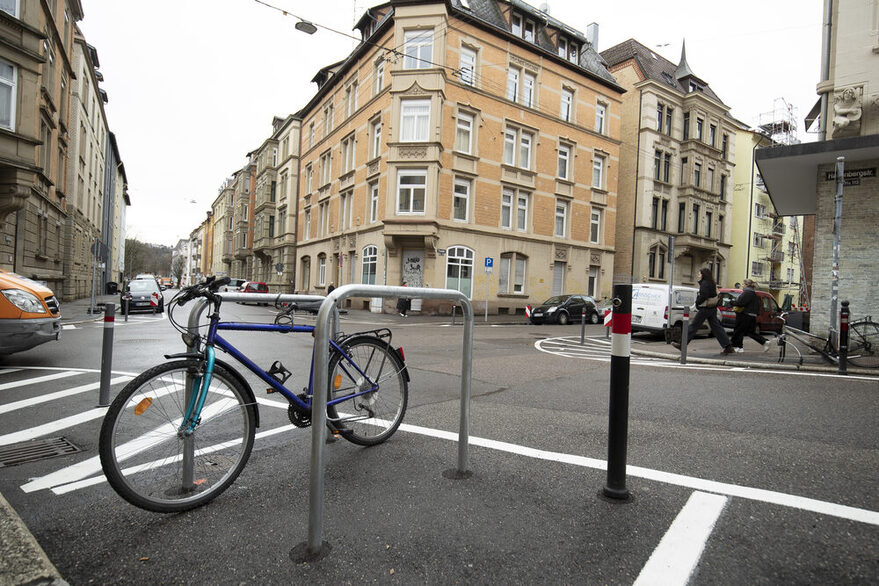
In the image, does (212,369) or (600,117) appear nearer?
(212,369)

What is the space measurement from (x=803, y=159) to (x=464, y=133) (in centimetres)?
1770

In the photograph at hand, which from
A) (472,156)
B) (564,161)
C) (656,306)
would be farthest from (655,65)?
(656,306)

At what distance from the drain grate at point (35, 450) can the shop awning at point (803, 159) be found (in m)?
13.1

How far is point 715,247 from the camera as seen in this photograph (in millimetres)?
39250

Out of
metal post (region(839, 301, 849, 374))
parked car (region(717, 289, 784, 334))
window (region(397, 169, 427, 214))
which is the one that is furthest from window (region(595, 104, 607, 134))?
metal post (region(839, 301, 849, 374))

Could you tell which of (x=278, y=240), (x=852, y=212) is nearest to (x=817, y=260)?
(x=852, y=212)

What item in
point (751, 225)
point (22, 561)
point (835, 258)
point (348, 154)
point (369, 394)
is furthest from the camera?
point (751, 225)

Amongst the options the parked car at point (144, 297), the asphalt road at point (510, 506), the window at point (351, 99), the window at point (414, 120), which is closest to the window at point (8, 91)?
the parked car at point (144, 297)

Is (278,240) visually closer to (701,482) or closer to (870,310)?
(870,310)

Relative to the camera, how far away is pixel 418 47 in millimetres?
24969

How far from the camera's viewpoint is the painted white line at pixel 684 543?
6.87ft

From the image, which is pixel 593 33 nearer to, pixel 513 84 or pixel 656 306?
pixel 513 84

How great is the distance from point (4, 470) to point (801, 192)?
1752cm

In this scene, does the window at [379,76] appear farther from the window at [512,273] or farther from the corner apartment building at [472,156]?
the window at [512,273]
